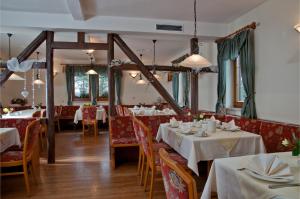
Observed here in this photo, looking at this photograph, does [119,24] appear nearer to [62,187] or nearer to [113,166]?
[113,166]

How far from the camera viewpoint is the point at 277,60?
127 inches

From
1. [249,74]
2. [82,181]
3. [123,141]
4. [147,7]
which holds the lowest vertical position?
[82,181]

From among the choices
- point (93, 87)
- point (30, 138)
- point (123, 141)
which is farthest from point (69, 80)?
Answer: point (30, 138)

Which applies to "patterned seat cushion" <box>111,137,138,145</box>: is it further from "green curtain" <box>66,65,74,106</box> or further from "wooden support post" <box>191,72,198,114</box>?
"green curtain" <box>66,65,74,106</box>

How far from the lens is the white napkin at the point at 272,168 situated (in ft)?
3.99

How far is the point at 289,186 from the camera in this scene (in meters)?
1.14

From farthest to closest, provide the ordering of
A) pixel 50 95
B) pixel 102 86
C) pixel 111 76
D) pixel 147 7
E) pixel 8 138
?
pixel 102 86
pixel 111 76
pixel 50 95
pixel 147 7
pixel 8 138

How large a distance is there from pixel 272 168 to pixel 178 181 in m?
0.60

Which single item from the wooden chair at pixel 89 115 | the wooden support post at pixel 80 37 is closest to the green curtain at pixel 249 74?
the wooden support post at pixel 80 37

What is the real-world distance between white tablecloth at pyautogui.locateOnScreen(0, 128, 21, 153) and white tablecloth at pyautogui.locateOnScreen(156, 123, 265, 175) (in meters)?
2.19

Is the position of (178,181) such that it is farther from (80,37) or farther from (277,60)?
(80,37)

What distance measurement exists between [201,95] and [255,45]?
2.07 meters

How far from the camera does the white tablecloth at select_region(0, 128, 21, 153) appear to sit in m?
2.86

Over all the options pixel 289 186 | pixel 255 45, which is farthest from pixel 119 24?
pixel 289 186
